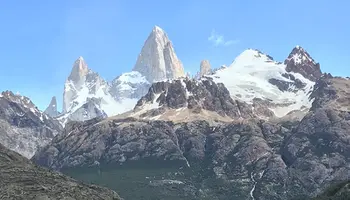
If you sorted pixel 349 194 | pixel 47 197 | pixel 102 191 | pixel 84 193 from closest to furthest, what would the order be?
pixel 349 194 → pixel 47 197 → pixel 84 193 → pixel 102 191

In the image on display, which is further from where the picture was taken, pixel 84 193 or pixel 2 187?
pixel 84 193

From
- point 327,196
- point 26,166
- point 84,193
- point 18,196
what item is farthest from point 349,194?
point 26,166

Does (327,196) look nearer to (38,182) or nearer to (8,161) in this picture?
(38,182)

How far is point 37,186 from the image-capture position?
16338 cm

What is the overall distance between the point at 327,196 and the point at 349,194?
1578 cm

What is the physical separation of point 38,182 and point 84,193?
15201 mm

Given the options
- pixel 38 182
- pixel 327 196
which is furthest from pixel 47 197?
pixel 327 196

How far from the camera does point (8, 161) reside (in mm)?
198000

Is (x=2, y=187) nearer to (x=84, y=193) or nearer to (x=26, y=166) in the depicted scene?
(x=84, y=193)

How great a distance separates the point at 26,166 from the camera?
640 ft

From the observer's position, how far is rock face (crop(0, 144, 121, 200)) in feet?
505

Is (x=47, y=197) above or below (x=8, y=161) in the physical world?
below

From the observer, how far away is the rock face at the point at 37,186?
154000mm

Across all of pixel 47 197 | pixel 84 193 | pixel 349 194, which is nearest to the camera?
pixel 349 194
